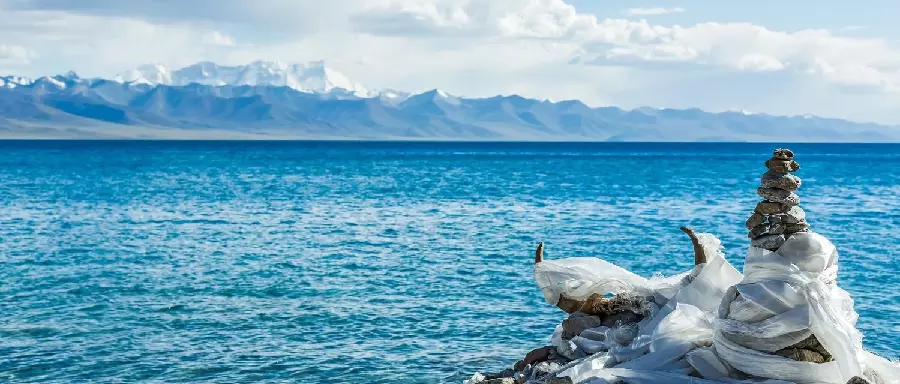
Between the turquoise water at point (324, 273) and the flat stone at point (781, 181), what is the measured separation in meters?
7.34

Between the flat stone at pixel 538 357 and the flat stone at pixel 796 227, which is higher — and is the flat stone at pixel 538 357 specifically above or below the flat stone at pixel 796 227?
below

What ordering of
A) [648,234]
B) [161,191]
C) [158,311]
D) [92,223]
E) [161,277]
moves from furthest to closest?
[161,191] < [92,223] < [648,234] < [161,277] < [158,311]

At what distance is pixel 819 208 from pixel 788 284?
50.8 meters

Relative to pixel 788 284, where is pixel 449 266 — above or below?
below

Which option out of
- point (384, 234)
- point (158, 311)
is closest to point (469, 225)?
point (384, 234)

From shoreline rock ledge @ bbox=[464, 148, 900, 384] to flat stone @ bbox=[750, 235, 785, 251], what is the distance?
0.01 metres

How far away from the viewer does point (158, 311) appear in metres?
25.4

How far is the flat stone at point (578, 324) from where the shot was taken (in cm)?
1569

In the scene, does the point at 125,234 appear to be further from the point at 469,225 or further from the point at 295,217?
the point at 469,225

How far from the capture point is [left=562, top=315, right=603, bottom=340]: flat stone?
15688 millimetres

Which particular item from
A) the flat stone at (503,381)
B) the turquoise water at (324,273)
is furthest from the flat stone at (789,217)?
the turquoise water at (324,273)

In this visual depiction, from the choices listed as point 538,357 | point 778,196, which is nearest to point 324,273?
point 538,357

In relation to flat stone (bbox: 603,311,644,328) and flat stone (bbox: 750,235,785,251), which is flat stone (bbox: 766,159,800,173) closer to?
flat stone (bbox: 750,235,785,251)

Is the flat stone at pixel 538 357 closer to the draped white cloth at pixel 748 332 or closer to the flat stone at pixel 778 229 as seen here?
the draped white cloth at pixel 748 332
